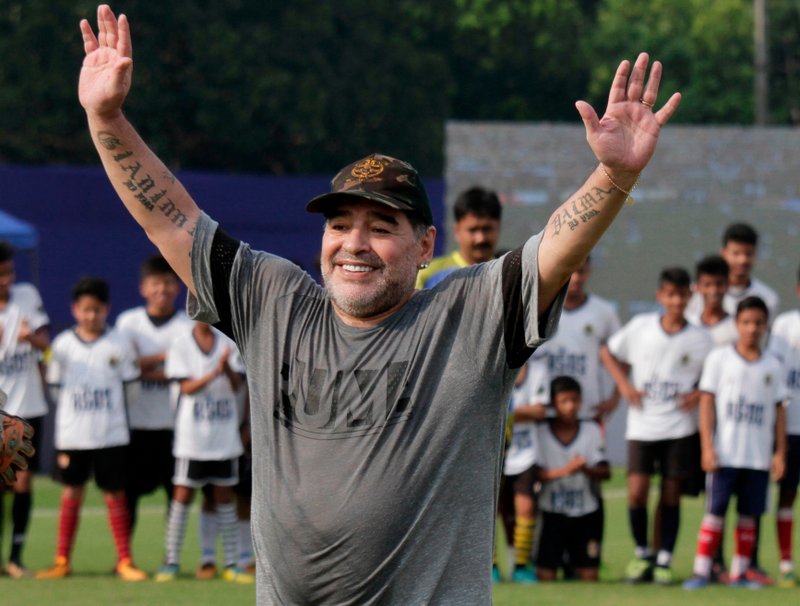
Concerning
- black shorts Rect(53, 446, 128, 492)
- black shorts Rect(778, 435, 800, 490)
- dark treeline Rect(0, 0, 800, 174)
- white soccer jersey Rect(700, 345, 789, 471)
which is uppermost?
dark treeline Rect(0, 0, 800, 174)

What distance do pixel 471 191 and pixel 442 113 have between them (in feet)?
118

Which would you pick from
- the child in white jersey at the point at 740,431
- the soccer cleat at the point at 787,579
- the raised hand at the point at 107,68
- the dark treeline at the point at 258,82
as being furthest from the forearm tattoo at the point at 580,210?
the dark treeline at the point at 258,82

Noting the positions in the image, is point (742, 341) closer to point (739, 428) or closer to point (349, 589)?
point (739, 428)

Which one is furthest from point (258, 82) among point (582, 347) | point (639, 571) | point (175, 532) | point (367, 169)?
point (367, 169)

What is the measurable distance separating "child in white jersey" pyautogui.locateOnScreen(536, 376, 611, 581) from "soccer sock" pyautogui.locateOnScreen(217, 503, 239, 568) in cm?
197

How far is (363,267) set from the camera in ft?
14.3

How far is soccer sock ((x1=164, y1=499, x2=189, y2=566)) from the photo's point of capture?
10617 millimetres

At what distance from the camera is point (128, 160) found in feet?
14.9

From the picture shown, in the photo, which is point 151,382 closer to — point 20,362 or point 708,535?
point 20,362

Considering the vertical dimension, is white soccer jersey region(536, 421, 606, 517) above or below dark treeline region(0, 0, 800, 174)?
below

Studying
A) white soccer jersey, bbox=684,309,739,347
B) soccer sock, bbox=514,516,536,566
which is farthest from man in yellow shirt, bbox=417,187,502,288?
white soccer jersey, bbox=684,309,739,347

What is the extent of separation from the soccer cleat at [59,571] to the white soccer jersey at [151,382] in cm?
115

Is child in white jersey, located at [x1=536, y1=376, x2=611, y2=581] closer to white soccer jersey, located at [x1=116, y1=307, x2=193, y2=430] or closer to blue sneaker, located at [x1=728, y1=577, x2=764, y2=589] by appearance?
blue sneaker, located at [x1=728, y1=577, x2=764, y2=589]

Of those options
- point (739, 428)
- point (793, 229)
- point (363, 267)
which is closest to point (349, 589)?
point (363, 267)
